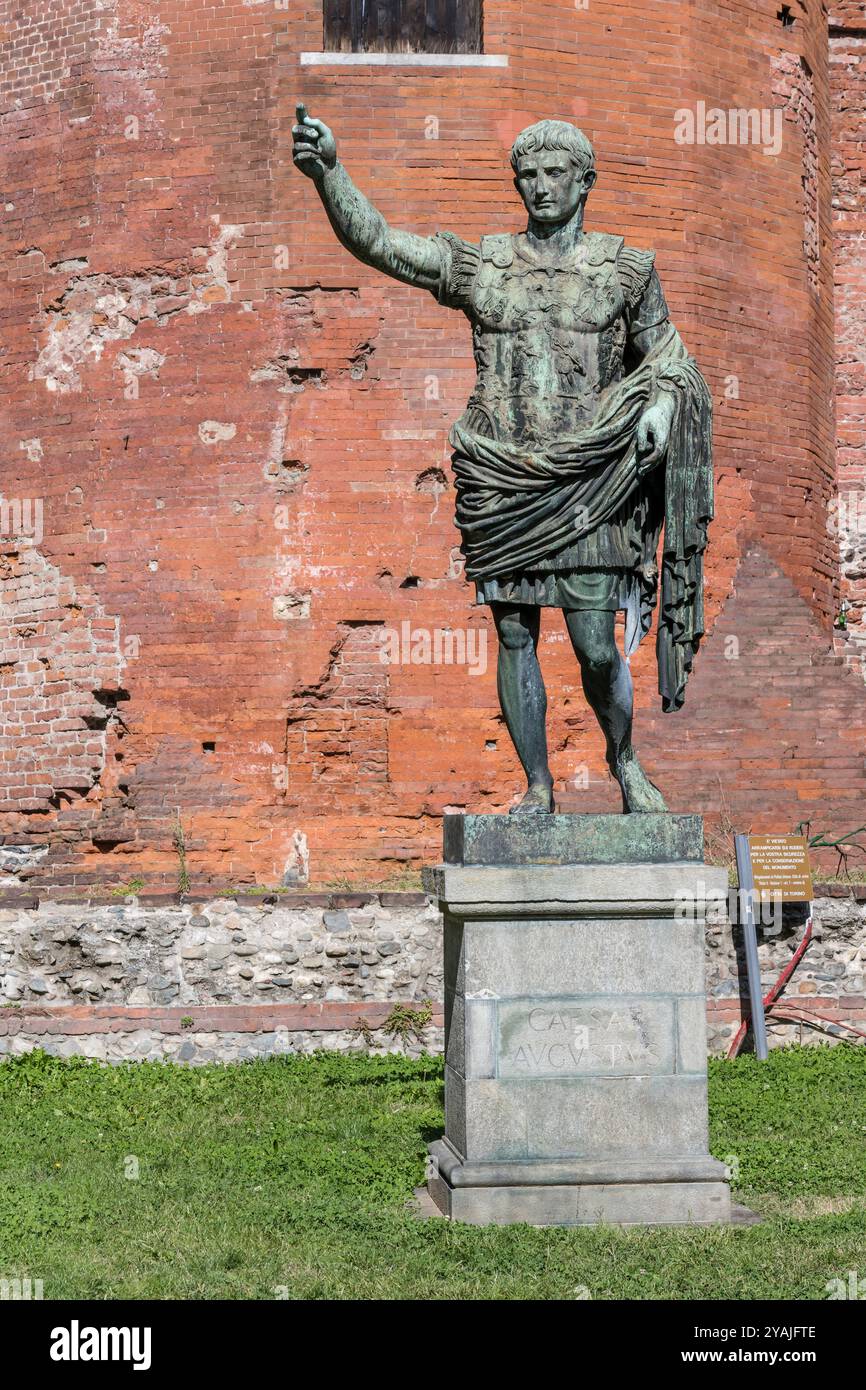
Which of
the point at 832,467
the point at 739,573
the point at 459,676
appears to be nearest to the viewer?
the point at 459,676

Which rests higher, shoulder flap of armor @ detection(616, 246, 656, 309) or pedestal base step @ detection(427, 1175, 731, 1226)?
shoulder flap of armor @ detection(616, 246, 656, 309)

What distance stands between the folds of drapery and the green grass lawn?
1.96 m

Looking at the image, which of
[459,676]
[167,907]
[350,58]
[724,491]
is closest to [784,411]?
[724,491]

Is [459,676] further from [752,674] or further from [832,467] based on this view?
[832,467]

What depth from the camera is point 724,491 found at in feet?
40.5

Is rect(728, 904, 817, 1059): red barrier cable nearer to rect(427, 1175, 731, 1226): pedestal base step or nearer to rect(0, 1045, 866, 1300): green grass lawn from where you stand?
rect(0, 1045, 866, 1300): green grass lawn

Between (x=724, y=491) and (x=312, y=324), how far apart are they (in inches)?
141

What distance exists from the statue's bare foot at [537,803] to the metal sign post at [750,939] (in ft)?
13.5

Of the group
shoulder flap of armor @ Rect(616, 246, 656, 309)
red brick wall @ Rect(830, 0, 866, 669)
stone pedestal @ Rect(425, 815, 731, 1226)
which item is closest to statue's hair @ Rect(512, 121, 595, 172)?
shoulder flap of armor @ Rect(616, 246, 656, 309)

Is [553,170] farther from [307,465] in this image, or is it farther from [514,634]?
[307,465]

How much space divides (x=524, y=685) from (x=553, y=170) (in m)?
1.88

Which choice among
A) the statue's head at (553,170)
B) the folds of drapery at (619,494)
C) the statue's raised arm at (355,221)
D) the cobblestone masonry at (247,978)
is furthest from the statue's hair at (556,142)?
the cobblestone masonry at (247,978)

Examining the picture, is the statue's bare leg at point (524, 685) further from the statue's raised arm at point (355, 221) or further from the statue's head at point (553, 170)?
the statue's head at point (553, 170)

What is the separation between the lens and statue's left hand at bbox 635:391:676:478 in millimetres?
5305
